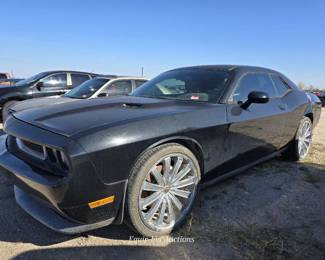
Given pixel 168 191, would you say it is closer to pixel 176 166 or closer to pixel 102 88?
pixel 176 166

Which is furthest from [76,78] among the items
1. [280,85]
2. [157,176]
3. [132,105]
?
[157,176]

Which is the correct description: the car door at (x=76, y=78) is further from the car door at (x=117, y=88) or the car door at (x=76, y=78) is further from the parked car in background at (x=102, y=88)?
the car door at (x=117, y=88)

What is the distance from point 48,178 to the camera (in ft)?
6.48

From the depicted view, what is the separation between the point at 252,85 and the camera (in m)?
3.57

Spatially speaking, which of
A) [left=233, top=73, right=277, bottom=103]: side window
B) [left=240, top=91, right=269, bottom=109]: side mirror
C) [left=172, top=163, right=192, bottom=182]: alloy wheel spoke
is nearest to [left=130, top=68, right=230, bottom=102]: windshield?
[left=233, top=73, right=277, bottom=103]: side window

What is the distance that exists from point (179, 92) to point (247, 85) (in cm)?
84

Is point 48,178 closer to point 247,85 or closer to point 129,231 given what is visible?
point 129,231

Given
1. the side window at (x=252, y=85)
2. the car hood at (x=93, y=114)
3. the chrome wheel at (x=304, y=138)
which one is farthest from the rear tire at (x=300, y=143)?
the car hood at (x=93, y=114)

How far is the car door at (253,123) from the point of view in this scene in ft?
9.98

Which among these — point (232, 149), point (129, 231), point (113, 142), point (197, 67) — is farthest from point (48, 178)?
point (197, 67)

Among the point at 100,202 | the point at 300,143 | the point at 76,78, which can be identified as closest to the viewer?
the point at 100,202

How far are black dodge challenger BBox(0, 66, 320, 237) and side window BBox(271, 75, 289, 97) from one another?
72 cm

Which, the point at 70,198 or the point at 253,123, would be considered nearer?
the point at 70,198

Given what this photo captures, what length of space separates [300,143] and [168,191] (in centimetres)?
305
